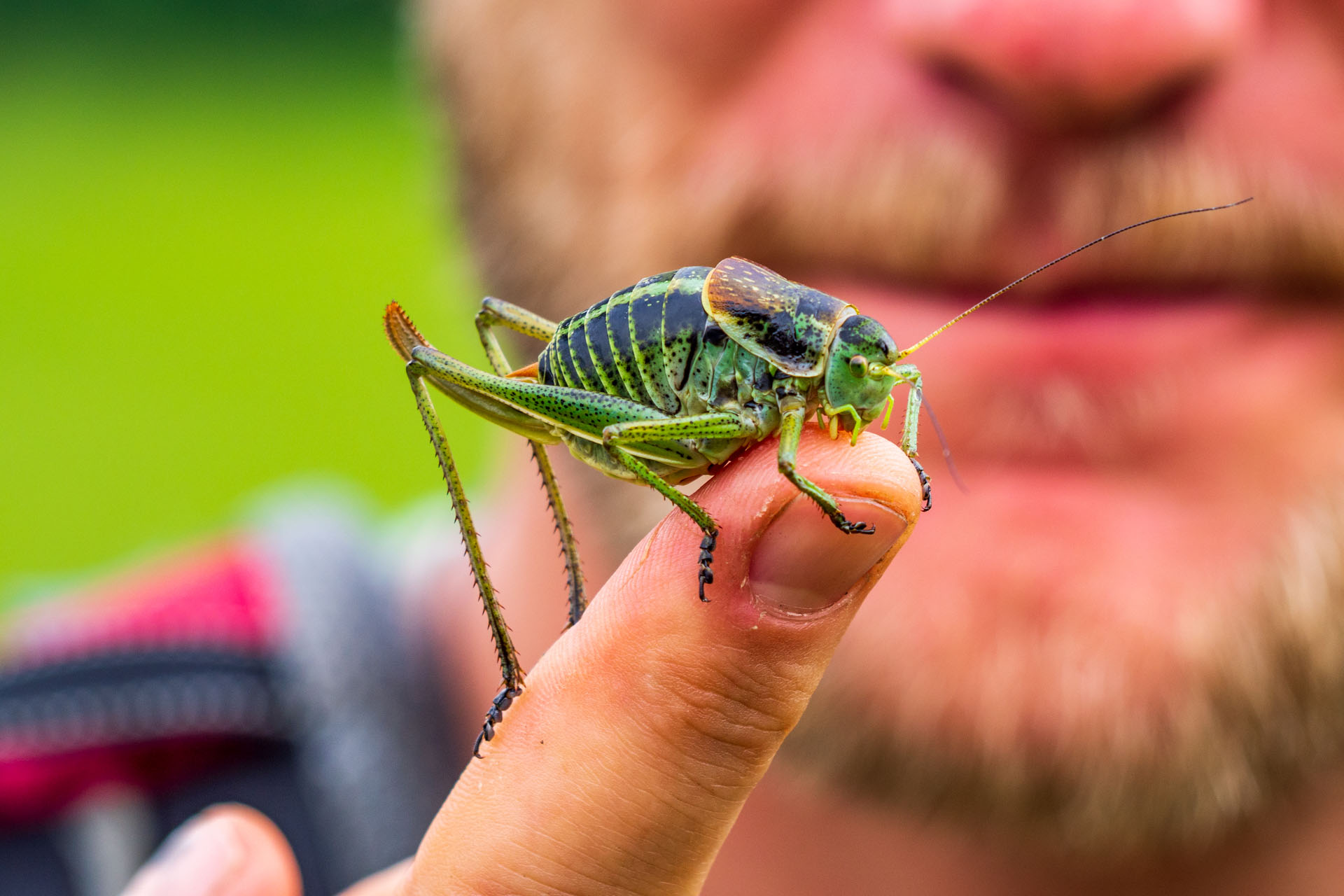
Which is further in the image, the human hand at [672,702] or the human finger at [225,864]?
the human finger at [225,864]

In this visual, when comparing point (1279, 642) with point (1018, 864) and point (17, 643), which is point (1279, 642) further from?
point (17, 643)

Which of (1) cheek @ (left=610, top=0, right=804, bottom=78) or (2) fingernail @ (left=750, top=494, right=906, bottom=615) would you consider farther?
(1) cheek @ (left=610, top=0, right=804, bottom=78)

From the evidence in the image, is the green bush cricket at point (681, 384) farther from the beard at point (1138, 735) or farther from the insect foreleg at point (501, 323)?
the beard at point (1138, 735)

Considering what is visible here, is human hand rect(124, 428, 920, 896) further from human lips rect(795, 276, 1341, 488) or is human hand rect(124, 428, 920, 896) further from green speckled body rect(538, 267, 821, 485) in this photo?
human lips rect(795, 276, 1341, 488)

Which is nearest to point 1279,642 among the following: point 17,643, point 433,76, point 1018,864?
point 1018,864

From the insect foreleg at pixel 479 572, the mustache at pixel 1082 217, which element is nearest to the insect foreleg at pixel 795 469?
the insect foreleg at pixel 479 572

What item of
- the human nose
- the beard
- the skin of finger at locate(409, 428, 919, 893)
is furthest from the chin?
the skin of finger at locate(409, 428, 919, 893)

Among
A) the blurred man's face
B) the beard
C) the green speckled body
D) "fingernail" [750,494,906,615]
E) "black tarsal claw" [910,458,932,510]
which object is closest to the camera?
"fingernail" [750,494,906,615]
